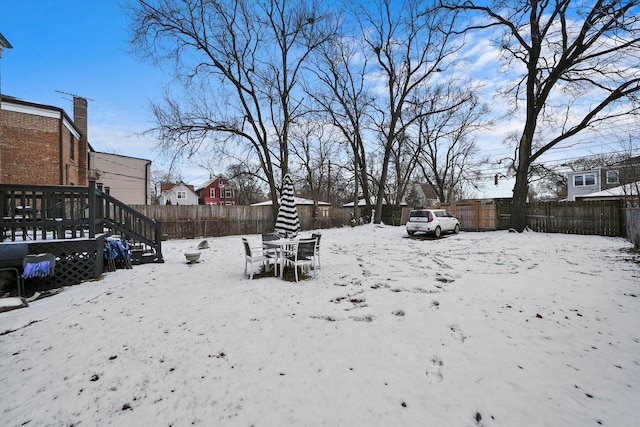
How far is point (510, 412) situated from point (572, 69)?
1733 centimetres

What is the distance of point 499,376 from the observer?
2.59m

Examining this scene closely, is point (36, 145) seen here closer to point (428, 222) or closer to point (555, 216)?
point (428, 222)

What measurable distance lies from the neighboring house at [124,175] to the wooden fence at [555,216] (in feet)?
85.5

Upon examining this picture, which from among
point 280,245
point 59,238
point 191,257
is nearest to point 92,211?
point 59,238

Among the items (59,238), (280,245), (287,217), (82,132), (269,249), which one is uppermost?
(82,132)

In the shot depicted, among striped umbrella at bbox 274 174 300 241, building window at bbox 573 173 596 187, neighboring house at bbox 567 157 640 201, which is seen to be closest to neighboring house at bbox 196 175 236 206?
striped umbrella at bbox 274 174 300 241

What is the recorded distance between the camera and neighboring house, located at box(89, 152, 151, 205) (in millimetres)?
22766

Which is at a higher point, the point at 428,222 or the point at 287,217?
the point at 287,217

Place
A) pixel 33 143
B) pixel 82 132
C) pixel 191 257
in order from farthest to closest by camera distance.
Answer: pixel 82 132 → pixel 33 143 → pixel 191 257

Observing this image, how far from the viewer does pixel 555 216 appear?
15031 mm

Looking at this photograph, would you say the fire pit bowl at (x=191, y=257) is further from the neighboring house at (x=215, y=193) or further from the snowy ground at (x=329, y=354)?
the neighboring house at (x=215, y=193)

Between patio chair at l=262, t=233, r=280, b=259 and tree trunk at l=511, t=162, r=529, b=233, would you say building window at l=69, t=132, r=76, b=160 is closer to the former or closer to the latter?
patio chair at l=262, t=233, r=280, b=259

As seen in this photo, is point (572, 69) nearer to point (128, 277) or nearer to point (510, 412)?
point (510, 412)

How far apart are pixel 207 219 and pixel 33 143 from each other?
850 centimetres
